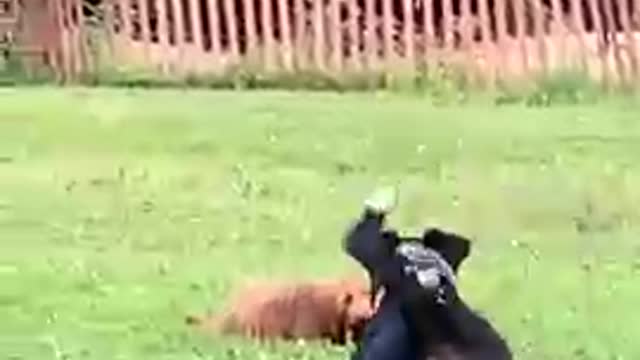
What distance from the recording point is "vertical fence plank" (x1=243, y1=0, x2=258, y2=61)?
16.7 m

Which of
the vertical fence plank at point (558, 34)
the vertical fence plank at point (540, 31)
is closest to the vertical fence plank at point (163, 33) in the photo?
the vertical fence plank at point (540, 31)

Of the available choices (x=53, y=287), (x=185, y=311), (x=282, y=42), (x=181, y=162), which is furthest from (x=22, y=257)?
(x=282, y=42)

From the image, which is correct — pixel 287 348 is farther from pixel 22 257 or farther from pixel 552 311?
pixel 22 257

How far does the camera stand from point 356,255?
5.79 metres

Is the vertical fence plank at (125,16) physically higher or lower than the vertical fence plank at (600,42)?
higher

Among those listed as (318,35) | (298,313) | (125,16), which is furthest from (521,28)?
(298,313)

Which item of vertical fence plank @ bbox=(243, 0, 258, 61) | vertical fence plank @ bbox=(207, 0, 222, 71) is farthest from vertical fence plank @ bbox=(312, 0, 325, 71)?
vertical fence plank @ bbox=(207, 0, 222, 71)

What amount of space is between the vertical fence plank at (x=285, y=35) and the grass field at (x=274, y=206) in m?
0.80

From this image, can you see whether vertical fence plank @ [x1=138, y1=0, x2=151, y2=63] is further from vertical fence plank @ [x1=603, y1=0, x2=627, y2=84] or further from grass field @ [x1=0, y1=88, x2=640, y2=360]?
vertical fence plank @ [x1=603, y1=0, x2=627, y2=84]

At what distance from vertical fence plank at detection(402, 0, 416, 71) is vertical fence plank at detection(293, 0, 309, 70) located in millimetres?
660

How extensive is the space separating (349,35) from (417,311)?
11.4 meters

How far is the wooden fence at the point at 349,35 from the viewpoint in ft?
54.1

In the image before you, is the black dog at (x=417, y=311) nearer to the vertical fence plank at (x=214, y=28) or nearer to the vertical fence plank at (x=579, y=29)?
the vertical fence plank at (x=579, y=29)

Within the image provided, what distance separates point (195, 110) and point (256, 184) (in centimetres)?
258
